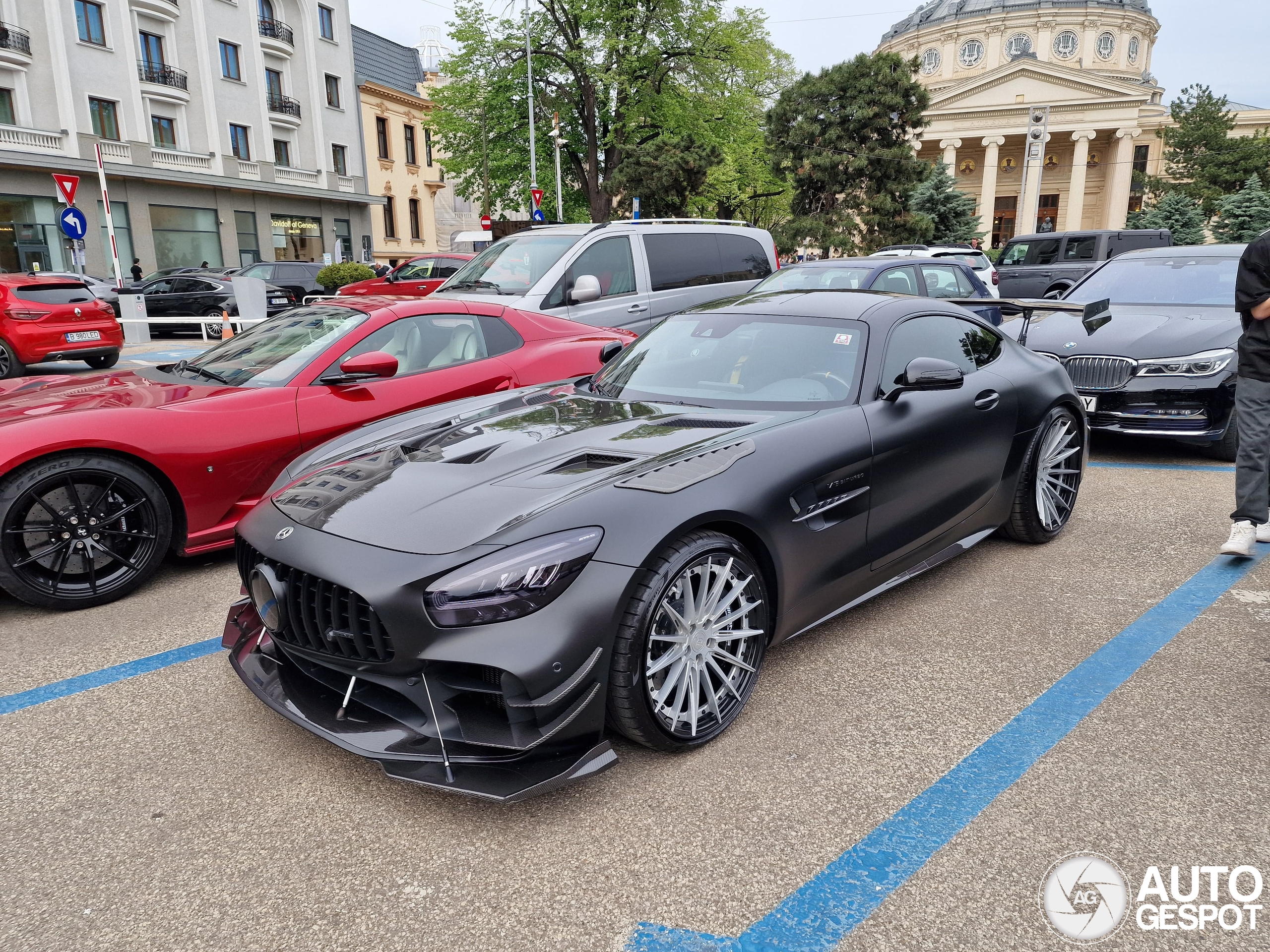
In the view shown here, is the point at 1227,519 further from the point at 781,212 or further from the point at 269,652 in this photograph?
the point at 781,212

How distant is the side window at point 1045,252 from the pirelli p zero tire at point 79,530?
19518 mm

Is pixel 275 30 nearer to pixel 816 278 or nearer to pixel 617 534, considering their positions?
pixel 816 278

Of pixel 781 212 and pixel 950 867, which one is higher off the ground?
pixel 781 212

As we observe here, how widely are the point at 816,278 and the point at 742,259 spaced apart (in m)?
1.02

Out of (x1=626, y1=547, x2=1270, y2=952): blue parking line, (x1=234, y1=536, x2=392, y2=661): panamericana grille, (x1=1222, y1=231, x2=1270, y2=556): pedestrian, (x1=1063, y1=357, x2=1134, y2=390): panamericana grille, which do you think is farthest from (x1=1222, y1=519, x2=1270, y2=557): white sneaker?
(x1=234, y1=536, x2=392, y2=661): panamericana grille

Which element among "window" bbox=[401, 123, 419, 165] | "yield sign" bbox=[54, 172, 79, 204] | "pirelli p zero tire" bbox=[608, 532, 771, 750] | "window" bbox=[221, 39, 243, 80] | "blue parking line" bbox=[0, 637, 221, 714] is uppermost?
"window" bbox=[221, 39, 243, 80]

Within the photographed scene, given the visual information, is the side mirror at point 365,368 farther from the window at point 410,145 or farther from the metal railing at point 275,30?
the window at point 410,145

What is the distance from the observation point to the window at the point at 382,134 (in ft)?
146

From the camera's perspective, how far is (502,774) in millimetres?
2365

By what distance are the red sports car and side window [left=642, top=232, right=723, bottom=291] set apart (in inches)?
143

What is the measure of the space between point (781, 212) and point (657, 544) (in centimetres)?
4645

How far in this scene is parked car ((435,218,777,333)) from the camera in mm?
8414

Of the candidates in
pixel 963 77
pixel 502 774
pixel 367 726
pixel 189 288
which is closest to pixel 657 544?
pixel 502 774

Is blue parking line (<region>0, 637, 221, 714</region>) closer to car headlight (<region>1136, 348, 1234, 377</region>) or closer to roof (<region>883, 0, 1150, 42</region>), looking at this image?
car headlight (<region>1136, 348, 1234, 377</region>)
